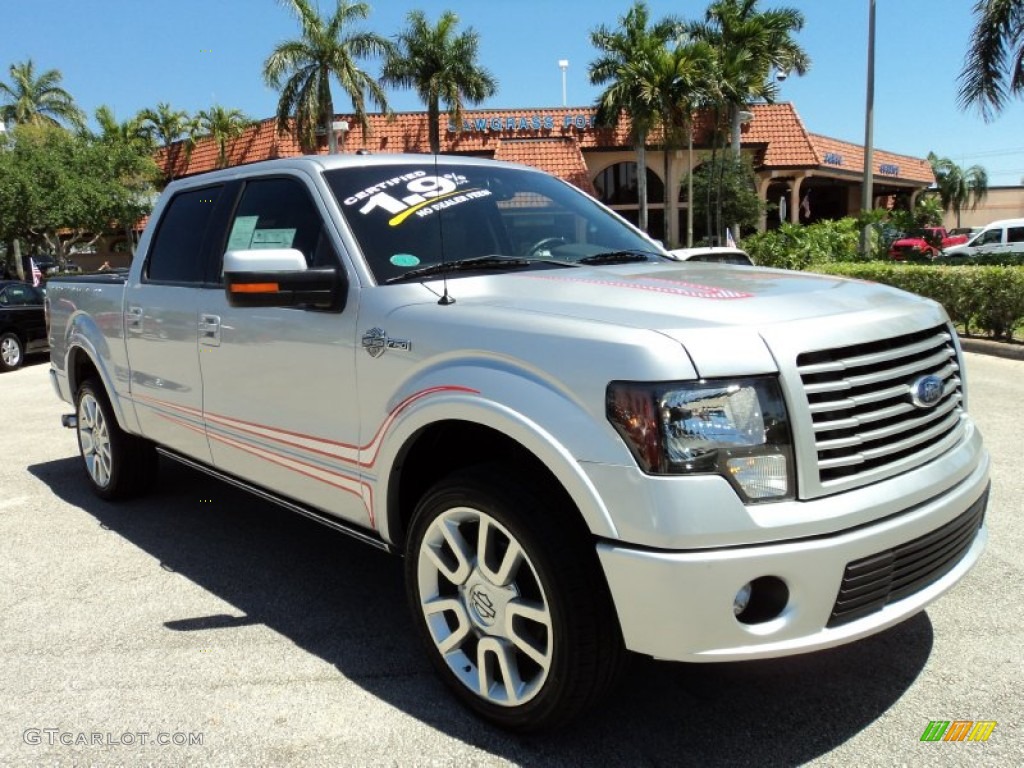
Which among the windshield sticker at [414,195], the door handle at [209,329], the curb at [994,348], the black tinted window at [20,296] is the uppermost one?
the windshield sticker at [414,195]

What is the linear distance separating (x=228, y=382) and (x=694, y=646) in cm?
245

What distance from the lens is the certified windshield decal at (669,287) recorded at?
2.61 meters

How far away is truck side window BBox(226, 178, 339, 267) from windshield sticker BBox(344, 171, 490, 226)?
213 millimetres

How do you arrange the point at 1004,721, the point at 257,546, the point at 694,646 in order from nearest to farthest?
the point at 694,646, the point at 1004,721, the point at 257,546

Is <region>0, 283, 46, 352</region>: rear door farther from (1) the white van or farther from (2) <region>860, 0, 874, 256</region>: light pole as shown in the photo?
(1) the white van

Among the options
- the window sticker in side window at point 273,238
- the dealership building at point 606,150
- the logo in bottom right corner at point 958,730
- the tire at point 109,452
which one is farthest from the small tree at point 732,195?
the logo in bottom right corner at point 958,730

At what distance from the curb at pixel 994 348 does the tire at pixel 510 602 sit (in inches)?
369

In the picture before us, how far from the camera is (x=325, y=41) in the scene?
28969 mm

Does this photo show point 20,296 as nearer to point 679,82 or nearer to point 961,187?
point 679,82

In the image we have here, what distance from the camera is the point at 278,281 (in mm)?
2857

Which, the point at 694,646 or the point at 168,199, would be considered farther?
the point at 168,199

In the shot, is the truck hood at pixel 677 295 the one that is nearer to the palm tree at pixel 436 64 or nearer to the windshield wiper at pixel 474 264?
the windshield wiper at pixel 474 264

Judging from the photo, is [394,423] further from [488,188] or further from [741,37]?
[741,37]

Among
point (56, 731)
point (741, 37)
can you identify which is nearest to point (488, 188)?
point (56, 731)
